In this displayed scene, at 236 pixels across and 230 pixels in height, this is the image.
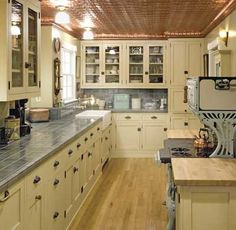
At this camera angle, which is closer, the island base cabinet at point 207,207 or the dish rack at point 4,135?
the island base cabinet at point 207,207

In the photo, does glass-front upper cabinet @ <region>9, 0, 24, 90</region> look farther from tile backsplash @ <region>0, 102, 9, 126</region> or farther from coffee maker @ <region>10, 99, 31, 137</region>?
coffee maker @ <region>10, 99, 31, 137</region>

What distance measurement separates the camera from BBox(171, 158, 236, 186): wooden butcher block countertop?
2934 mm

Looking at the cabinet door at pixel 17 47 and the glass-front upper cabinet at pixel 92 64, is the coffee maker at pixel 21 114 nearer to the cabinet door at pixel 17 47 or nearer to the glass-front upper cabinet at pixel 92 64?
the cabinet door at pixel 17 47

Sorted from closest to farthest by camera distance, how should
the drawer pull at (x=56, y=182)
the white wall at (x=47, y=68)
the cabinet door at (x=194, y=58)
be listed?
1. the drawer pull at (x=56, y=182)
2. the white wall at (x=47, y=68)
3. the cabinet door at (x=194, y=58)

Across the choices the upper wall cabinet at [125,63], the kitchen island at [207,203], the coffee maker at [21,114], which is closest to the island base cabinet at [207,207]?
the kitchen island at [207,203]

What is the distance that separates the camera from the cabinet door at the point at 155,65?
8.70 meters

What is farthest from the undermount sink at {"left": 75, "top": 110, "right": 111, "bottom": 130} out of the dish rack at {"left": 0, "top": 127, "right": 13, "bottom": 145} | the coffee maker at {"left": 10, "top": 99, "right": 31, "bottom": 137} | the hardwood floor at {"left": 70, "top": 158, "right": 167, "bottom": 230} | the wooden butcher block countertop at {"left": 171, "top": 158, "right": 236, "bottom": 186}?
the wooden butcher block countertop at {"left": 171, "top": 158, "right": 236, "bottom": 186}

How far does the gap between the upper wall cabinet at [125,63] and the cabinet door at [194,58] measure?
0.52 meters

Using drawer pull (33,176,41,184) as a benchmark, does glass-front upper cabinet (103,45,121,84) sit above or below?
above

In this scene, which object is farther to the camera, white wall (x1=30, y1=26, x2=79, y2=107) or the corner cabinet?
white wall (x1=30, y1=26, x2=79, y2=107)

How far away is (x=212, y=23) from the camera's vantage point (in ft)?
22.1

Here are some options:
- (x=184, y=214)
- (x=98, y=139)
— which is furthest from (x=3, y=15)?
(x=98, y=139)

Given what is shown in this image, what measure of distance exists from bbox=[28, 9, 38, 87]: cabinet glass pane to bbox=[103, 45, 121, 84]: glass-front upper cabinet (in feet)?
14.2

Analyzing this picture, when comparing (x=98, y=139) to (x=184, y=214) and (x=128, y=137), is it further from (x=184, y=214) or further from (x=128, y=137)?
(x=184, y=214)
